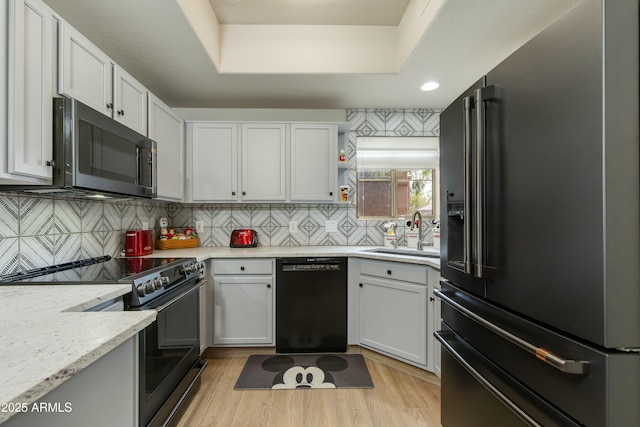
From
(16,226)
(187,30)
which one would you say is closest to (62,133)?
(16,226)

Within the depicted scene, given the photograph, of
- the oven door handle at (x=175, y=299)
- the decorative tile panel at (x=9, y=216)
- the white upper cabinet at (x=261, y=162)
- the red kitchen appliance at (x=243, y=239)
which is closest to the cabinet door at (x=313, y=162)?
the white upper cabinet at (x=261, y=162)

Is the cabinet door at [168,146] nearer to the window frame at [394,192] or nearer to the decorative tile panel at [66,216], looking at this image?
the decorative tile panel at [66,216]

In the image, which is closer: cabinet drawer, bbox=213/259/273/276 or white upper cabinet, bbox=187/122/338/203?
cabinet drawer, bbox=213/259/273/276

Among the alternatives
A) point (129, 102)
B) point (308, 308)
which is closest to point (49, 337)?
point (129, 102)

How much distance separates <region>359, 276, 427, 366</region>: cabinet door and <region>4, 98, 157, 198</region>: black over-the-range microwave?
1.87m

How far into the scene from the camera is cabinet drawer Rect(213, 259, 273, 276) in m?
2.34

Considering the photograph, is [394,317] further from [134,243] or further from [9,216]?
[9,216]

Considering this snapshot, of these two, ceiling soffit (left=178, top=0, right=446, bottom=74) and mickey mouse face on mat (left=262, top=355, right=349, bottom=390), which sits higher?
ceiling soffit (left=178, top=0, right=446, bottom=74)

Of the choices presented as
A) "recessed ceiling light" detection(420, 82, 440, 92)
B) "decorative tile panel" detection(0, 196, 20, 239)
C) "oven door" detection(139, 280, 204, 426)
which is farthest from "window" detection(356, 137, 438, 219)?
"decorative tile panel" detection(0, 196, 20, 239)

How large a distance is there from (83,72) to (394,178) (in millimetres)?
2611

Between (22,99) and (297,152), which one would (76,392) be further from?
(297,152)

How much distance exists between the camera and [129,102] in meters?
1.84

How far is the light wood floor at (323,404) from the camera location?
1617 millimetres

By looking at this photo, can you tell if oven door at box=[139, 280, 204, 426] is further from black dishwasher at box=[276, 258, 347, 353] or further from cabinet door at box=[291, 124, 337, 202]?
cabinet door at box=[291, 124, 337, 202]
